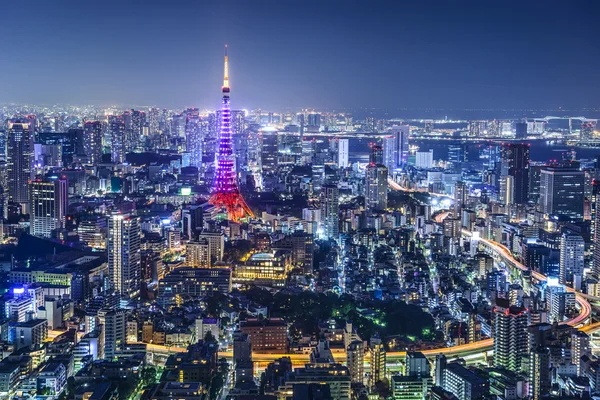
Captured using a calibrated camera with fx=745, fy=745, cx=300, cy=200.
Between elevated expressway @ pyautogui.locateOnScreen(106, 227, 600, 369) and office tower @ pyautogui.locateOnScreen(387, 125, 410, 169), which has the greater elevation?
office tower @ pyautogui.locateOnScreen(387, 125, 410, 169)

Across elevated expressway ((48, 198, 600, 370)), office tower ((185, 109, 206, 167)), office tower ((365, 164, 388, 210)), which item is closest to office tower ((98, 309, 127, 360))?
elevated expressway ((48, 198, 600, 370))

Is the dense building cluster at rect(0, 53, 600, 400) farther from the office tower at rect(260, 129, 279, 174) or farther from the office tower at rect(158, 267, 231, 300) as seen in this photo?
the office tower at rect(260, 129, 279, 174)

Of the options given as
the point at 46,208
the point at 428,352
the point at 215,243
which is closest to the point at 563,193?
A: the point at 215,243

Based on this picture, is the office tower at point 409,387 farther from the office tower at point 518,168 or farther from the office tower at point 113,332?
the office tower at point 518,168

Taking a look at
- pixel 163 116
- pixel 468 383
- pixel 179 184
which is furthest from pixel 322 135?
pixel 468 383

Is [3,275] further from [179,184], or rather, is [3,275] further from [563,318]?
[179,184]

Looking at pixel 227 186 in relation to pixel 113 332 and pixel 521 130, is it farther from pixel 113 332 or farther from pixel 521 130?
pixel 521 130
